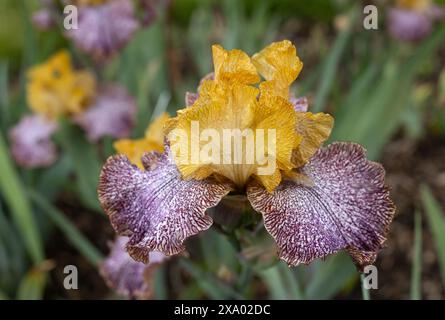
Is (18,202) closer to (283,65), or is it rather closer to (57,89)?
(57,89)

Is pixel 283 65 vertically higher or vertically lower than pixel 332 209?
higher

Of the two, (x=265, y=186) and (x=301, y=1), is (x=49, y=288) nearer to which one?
(x=265, y=186)

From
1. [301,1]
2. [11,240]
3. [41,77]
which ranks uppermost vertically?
[301,1]

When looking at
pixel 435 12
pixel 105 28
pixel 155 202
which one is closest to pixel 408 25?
pixel 435 12

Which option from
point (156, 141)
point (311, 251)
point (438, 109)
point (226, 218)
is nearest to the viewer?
point (311, 251)

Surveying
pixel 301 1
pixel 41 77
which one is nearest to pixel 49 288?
pixel 41 77

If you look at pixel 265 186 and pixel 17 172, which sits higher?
pixel 265 186
